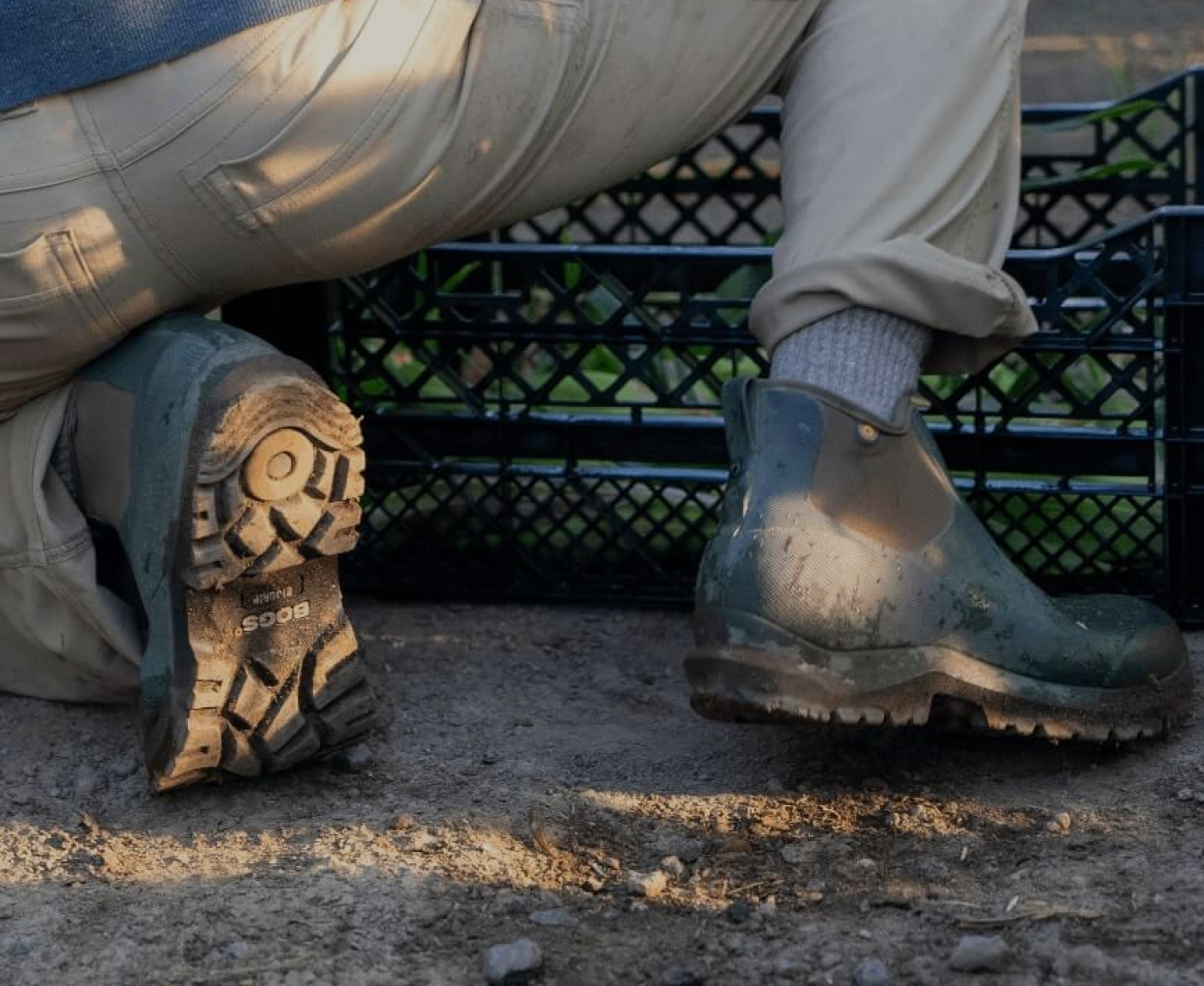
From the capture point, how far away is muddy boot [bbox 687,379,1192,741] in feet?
5.11

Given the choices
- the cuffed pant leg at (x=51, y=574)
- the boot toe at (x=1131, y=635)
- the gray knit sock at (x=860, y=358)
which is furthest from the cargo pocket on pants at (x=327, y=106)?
the boot toe at (x=1131, y=635)

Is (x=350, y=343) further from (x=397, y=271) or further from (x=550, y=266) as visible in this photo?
(x=550, y=266)

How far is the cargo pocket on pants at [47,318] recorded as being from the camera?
1.63 metres

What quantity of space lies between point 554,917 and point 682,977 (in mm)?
137

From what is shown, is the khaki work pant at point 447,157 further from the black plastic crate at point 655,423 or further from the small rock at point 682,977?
the small rock at point 682,977

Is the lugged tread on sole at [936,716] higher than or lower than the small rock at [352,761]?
higher

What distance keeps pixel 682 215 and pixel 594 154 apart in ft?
2.70

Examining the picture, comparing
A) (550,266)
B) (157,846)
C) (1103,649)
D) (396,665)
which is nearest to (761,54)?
(550,266)

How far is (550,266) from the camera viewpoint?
2189mm

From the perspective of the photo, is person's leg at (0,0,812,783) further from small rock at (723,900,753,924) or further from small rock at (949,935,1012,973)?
small rock at (949,935,1012,973)

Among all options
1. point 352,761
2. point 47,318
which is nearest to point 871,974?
point 352,761

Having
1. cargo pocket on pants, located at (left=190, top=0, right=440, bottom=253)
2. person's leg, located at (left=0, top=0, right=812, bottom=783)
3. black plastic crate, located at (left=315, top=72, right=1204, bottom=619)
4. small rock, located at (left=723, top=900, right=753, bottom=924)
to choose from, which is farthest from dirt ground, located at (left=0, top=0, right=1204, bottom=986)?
cargo pocket on pants, located at (left=190, top=0, right=440, bottom=253)

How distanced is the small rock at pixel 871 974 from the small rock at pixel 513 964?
0.23 meters

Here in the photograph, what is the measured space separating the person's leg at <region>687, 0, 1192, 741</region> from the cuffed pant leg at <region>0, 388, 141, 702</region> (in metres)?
0.60
